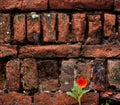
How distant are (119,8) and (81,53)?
44cm

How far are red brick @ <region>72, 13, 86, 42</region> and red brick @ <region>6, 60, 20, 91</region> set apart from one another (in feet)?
1.58

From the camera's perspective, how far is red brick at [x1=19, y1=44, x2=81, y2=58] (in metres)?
A: 3.09

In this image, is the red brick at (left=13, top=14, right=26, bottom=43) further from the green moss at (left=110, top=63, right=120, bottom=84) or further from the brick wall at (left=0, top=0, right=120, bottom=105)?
the green moss at (left=110, top=63, right=120, bottom=84)

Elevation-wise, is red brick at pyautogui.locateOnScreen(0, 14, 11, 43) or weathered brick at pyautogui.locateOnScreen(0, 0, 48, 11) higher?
weathered brick at pyautogui.locateOnScreen(0, 0, 48, 11)

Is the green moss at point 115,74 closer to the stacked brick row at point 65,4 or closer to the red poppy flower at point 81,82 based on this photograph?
the red poppy flower at point 81,82

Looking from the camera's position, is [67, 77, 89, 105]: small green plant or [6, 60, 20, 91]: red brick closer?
[67, 77, 89, 105]: small green plant

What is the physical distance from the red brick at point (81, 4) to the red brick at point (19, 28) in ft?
0.81

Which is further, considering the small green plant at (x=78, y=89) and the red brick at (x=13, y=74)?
the red brick at (x=13, y=74)

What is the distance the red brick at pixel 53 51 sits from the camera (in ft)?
10.1

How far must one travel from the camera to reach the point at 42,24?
3109 mm

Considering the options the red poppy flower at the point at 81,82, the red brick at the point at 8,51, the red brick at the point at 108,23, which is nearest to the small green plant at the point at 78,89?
the red poppy flower at the point at 81,82

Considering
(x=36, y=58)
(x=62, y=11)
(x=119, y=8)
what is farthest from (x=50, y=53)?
(x=119, y=8)

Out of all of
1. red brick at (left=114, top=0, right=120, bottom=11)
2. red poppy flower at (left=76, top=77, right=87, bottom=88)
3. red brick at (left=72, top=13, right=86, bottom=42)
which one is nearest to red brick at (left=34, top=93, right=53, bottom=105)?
red poppy flower at (left=76, top=77, right=87, bottom=88)

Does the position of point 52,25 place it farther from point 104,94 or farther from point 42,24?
point 104,94
